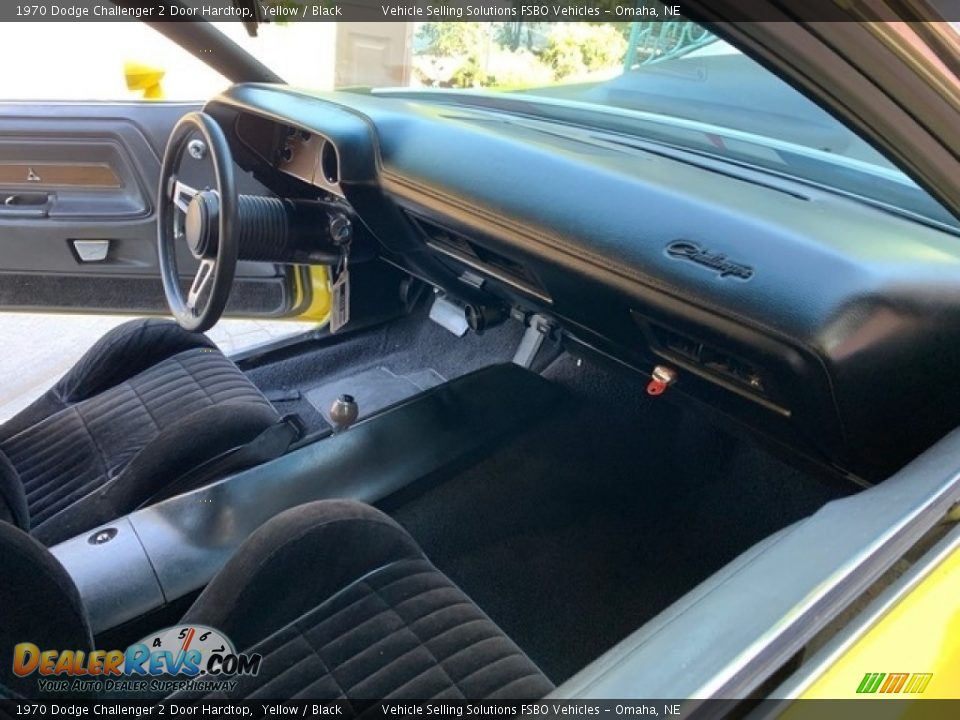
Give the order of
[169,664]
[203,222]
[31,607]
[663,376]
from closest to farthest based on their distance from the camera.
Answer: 1. [31,607]
2. [169,664]
3. [663,376]
4. [203,222]

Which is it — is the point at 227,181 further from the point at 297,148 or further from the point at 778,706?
the point at 778,706

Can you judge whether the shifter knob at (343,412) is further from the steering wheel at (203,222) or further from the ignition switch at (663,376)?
the ignition switch at (663,376)

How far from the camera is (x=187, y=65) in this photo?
7.06 feet

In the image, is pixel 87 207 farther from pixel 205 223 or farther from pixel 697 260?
pixel 697 260

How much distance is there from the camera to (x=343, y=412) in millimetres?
2006

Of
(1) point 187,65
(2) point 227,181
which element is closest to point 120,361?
(2) point 227,181

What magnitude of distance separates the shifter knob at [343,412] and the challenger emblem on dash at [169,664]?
0.95 meters

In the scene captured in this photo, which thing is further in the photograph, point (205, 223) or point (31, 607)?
point (205, 223)

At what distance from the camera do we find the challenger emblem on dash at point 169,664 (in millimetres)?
987

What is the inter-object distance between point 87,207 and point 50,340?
516 mm

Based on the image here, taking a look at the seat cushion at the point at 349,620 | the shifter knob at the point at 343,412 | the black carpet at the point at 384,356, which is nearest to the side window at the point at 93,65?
the black carpet at the point at 384,356

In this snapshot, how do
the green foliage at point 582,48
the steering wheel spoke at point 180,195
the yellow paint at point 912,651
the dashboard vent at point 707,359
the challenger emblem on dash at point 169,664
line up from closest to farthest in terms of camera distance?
the yellow paint at point 912,651 < the challenger emblem on dash at point 169,664 < the dashboard vent at point 707,359 < the green foliage at point 582,48 < the steering wheel spoke at point 180,195

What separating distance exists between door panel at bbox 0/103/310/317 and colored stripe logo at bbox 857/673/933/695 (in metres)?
1.91

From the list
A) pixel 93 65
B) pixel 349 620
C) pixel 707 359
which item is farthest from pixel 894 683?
pixel 93 65
